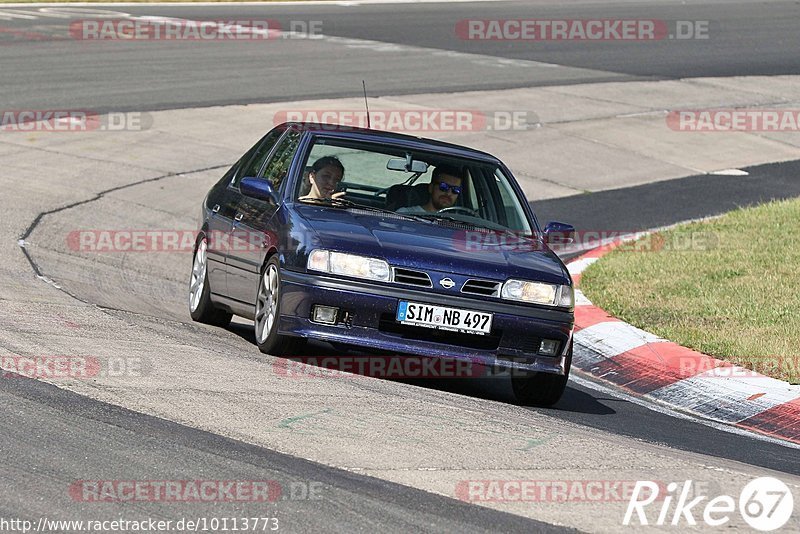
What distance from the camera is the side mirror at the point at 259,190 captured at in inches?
356

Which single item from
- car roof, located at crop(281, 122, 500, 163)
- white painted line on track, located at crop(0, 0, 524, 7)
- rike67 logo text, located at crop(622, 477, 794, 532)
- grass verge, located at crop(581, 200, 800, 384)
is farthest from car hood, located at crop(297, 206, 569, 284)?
white painted line on track, located at crop(0, 0, 524, 7)

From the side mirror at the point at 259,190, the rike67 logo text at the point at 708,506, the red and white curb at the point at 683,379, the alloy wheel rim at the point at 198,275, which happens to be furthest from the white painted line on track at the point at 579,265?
the rike67 logo text at the point at 708,506

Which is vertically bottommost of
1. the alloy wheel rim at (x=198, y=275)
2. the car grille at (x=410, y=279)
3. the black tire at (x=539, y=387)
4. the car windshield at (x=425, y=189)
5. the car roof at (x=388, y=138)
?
the black tire at (x=539, y=387)

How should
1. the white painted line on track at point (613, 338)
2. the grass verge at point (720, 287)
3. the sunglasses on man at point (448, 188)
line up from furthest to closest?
the white painted line on track at point (613, 338)
the grass verge at point (720, 287)
the sunglasses on man at point (448, 188)

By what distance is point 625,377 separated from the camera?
9672 millimetres

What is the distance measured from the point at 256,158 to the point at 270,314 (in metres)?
Answer: 1.96

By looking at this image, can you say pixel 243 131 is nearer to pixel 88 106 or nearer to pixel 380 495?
pixel 88 106

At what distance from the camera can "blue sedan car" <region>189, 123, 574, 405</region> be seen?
26.5ft

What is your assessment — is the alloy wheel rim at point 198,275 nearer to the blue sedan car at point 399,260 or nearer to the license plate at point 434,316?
the blue sedan car at point 399,260

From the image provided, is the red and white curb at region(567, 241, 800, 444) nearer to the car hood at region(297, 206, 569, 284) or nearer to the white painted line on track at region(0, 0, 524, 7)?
the car hood at region(297, 206, 569, 284)

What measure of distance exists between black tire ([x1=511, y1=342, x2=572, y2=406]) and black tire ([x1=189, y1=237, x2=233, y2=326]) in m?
2.45

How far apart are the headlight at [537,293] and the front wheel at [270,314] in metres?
1.28

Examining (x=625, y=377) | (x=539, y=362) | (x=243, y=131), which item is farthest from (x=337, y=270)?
(x=243, y=131)

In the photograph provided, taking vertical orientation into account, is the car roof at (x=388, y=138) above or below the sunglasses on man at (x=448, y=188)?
above
